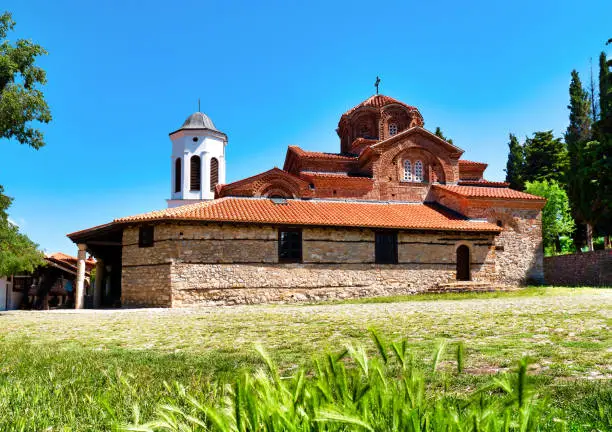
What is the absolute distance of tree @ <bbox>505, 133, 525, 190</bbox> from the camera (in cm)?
4319

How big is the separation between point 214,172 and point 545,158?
27616 millimetres

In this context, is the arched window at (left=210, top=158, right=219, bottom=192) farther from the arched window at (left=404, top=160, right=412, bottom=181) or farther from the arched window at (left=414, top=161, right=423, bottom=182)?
the arched window at (left=414, top=161, right=423, bottom=182)

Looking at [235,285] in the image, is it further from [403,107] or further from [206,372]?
[403,107]

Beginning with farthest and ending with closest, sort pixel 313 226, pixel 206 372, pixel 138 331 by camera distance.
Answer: pixel 313 226 → pixel 138 331 → pixel 206 372

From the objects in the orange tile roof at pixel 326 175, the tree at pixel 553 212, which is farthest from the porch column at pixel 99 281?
the tree at pixel 553 212

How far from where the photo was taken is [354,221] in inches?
761

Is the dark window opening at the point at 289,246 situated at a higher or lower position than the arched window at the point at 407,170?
lower

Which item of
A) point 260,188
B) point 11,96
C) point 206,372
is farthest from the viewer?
point 260,188

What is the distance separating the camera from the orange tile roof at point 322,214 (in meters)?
17.7

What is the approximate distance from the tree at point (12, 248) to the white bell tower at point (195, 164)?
779 inches

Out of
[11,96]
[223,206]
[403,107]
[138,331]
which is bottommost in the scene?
[138,331]

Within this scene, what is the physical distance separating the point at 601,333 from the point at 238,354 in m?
4.28

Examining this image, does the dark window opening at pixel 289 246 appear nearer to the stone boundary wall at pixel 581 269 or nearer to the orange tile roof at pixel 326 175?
the orange tile roof at pixel 326 175

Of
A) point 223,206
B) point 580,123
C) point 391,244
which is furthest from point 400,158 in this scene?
point 580,123
